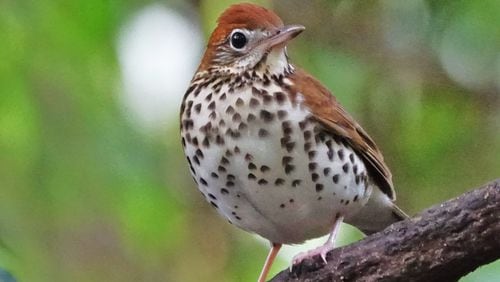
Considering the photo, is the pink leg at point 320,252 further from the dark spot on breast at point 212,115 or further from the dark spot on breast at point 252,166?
the dark spot on breast at point 212,115

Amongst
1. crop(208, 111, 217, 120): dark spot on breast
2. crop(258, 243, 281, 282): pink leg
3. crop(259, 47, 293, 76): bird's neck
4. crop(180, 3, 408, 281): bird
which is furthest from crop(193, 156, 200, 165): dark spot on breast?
crop(258, 243, 281, 282): pink leg

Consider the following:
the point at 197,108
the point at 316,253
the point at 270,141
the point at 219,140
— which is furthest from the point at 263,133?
the point at 316,253

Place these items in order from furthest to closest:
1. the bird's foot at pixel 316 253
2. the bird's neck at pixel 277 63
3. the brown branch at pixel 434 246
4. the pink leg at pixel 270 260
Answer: the pink leg at pixel 270 260, the bird's neck at pixel 277 63, the bird's foot at pixel 316 253, the brown branch at pixel 434 246

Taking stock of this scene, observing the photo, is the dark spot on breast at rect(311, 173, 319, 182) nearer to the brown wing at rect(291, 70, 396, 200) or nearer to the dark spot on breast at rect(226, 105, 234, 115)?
the brown wing at rect(291, 70, 396, 200)

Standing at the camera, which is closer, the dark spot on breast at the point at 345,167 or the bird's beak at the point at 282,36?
the bird's beak at the point at 282,36

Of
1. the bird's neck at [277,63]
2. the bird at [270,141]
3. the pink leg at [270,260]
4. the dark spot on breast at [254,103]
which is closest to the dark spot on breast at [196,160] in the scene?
the bird at [270,141]

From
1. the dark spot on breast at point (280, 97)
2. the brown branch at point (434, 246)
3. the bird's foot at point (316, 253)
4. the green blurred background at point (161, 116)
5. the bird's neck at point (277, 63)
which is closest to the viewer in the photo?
the brown branch at point (434, 246)

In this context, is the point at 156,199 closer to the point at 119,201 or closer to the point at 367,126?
the point at 119,201
